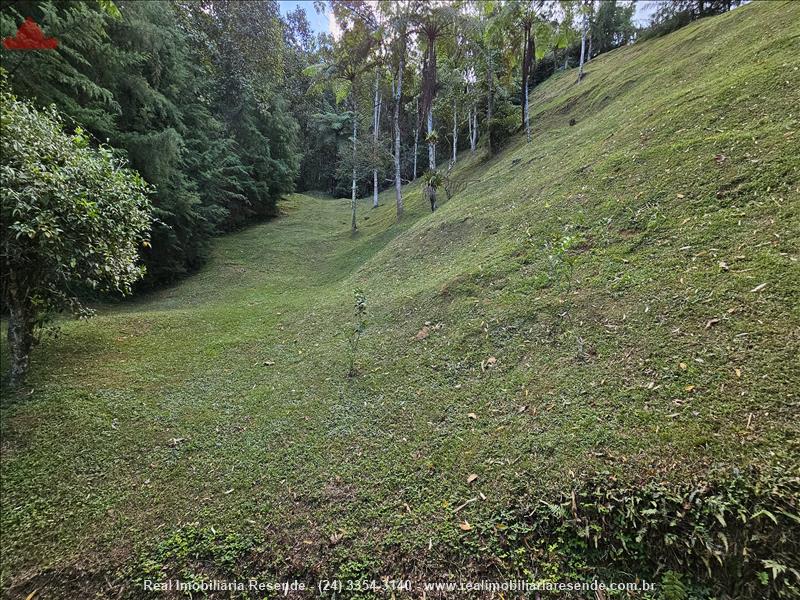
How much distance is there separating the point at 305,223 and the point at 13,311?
646 inches

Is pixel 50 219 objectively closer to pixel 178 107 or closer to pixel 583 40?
pixel 178 107

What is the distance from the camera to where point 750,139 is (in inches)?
201

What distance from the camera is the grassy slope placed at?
9.16 feet

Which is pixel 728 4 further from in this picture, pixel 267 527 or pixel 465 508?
pixel 267 527

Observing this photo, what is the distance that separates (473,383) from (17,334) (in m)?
6.48

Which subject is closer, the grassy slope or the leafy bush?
the grassy slope

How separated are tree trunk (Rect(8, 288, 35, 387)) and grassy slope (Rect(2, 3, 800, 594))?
Answer: 0.27 m

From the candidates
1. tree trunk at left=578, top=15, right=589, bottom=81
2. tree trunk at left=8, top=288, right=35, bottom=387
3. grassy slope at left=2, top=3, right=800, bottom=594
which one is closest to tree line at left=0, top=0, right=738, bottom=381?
tree trunk at left=8, top=288, right=35, bottom=387

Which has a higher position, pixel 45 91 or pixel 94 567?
pixel 45 91

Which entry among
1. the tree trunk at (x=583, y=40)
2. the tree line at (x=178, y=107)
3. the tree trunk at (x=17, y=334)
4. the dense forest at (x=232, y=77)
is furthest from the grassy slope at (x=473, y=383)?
the tree trunk at (x=583, y=40)

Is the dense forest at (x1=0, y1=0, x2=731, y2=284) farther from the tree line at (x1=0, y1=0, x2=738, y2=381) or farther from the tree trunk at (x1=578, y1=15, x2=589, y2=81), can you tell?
the tree trunk at (x1=578, y1=15, x2=589, y2=81)

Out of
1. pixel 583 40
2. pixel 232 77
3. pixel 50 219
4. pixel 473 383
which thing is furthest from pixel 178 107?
pixel 583 40

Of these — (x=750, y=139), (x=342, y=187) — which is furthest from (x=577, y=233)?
(x=342, y=187)

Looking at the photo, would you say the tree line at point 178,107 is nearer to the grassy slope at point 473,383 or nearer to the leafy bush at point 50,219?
the leafy bush at point 50,219
